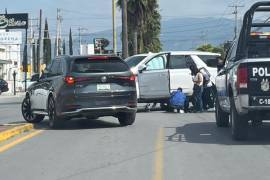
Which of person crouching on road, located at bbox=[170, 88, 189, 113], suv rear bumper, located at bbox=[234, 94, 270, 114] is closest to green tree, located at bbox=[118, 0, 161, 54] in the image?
person crouching on road, located at bbox=[170, 88, 189, 113]

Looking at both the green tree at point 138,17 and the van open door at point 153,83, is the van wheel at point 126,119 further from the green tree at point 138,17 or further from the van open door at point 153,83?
the green tree at point 138,17

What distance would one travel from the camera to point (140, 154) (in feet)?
37.1

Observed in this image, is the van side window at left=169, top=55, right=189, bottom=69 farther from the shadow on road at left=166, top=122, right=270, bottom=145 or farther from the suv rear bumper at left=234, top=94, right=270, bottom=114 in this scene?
the suv rear bumper at left=234, top=94, right=270, bottom=114

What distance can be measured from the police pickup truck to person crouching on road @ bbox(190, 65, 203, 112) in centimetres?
616

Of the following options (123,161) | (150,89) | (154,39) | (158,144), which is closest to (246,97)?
(158,144)

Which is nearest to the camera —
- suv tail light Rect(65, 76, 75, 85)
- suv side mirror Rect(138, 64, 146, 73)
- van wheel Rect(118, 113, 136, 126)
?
suv tail light Rect(65, 76, 75, 85)

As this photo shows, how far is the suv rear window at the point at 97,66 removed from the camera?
51.9 ft

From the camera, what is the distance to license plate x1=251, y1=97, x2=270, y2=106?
11.9 metres

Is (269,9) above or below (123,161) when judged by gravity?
above

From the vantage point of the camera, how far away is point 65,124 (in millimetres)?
17656

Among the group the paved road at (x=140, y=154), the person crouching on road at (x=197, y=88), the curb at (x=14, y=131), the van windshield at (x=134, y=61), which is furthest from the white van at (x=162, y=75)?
the curb at (x=14, y=131)

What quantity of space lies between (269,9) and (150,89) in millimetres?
7546

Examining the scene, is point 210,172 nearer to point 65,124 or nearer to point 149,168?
point 149,168

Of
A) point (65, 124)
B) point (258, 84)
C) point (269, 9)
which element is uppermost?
point (269, 9)
